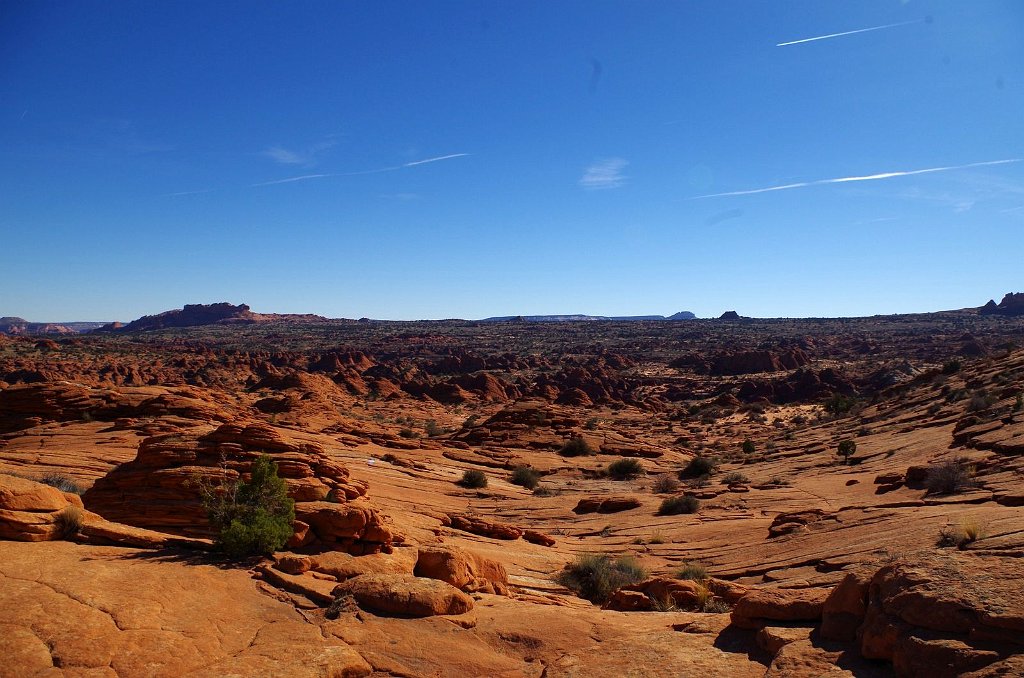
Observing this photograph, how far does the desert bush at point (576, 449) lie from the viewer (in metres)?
30.2

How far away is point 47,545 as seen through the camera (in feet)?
26.8

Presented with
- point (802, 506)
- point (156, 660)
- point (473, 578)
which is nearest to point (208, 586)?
point (156, 660)

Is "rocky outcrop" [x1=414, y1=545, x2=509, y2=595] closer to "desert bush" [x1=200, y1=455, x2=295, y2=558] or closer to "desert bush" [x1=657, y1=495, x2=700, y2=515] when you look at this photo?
"desert bush" [x1=200, y1=455, x2=295, y2=558]

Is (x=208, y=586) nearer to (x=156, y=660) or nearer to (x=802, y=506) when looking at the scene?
(x=156, y=660)

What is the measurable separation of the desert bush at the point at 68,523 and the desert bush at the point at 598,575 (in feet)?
27.0

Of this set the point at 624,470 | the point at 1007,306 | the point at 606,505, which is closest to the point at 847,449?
the point at 624,470

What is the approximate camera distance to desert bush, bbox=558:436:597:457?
30.2 metres

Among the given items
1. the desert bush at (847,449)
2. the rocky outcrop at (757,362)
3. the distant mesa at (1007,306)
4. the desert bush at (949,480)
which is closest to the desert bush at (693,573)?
the desert bush at (949,480)

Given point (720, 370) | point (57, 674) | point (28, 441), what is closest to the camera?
point (57, 674)

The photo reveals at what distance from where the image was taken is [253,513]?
386 inches

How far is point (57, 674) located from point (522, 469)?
20.5 m

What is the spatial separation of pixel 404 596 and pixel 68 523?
5.18 meters

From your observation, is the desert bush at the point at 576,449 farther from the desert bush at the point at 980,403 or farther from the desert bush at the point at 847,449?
the desert bush at the point at 980,403

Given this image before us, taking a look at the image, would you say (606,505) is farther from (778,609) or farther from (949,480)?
(778,609)
